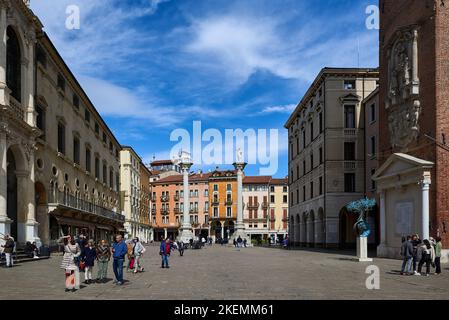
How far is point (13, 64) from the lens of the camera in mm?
28734

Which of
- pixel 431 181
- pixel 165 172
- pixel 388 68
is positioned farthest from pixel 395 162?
pixel 165 172

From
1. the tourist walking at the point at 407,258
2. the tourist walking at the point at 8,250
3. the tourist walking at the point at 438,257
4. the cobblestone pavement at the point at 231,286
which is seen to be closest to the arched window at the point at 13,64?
the tourist walking at the point at 8,250

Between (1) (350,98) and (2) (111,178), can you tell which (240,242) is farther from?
(1) (350,98)

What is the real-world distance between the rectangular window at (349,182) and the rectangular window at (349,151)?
156 centimetres

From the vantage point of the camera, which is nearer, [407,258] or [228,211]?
[407,258]

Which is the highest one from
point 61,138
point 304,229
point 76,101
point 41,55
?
point 41,55

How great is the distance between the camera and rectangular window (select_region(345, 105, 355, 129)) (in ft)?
165

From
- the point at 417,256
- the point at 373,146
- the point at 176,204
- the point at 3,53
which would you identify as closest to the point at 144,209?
the point at 176,204

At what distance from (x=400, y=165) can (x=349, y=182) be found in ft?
65.6

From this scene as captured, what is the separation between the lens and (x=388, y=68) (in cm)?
3366

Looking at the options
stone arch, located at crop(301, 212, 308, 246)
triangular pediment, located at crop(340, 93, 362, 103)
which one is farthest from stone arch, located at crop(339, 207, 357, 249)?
triangular pediment, located at crop(340, 93, 362, 103)

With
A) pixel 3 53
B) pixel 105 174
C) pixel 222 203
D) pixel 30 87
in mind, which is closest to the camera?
pixel 3 53
